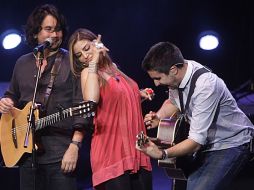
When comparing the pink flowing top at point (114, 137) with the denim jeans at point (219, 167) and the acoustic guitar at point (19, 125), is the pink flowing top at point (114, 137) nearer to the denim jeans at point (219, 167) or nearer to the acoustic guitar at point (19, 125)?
the acoustic guitar at point (19, 125)

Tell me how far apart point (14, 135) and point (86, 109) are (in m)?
0.94

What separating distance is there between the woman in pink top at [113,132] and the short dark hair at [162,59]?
28cm

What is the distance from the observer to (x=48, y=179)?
3.60 meters

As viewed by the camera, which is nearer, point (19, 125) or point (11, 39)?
point (19, 125)

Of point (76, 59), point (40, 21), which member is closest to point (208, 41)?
point (40, 21)

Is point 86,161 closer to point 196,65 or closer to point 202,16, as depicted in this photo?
point 202,16

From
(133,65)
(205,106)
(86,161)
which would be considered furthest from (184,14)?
(205,106)

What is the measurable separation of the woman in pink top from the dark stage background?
2971 millimetres

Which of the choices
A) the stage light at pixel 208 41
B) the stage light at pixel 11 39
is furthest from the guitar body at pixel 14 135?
the stage light at pixel 208 41

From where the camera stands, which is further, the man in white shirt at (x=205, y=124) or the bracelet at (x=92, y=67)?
the bracelet at (x=92, y=67)

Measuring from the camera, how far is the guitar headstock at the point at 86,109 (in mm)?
3268

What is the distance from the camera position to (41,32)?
386 centimetres

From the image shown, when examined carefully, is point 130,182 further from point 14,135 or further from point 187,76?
point 14,135

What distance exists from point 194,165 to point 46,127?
42.2 inches
